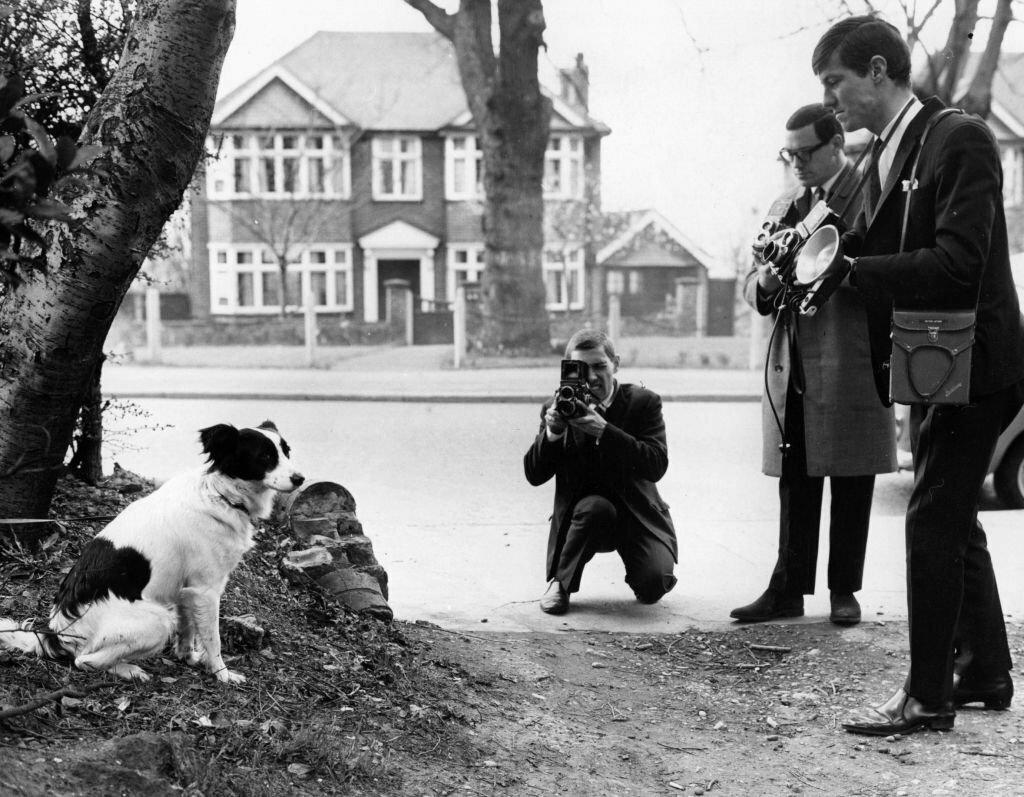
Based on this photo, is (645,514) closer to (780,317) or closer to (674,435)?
(780,317)

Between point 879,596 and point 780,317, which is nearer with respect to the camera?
point 780,317

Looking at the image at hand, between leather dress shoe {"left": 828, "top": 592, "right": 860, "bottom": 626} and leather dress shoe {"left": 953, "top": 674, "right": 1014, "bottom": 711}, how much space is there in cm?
108

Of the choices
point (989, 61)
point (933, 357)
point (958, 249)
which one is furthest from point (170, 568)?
point (989, 61)

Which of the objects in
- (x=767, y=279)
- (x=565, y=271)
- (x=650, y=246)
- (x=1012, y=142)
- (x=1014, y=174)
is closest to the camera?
(x=767, y=279)

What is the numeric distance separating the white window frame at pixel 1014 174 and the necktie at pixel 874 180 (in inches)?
1109

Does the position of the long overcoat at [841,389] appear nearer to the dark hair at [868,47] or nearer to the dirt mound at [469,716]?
the dirt mound at [469,716]

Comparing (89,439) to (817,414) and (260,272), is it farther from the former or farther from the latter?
(260,272)

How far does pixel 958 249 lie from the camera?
3.54 m

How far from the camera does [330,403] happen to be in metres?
16.6

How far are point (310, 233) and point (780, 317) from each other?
31.3 meters

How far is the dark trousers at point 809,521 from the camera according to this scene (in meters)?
5.14

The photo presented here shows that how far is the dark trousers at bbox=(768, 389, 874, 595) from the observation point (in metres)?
5.14

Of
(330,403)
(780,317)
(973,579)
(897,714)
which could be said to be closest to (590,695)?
(897,714)

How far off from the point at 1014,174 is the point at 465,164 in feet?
53.6
